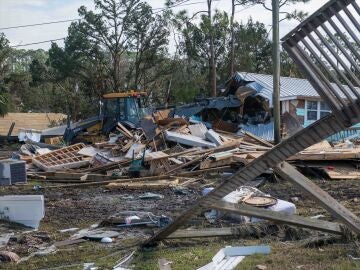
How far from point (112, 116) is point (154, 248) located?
21151 millimetres

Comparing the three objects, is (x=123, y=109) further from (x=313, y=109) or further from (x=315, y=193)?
(x=315, y=193)

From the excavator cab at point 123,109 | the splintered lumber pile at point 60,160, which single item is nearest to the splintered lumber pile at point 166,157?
the splintered lumber pile at point 60,160

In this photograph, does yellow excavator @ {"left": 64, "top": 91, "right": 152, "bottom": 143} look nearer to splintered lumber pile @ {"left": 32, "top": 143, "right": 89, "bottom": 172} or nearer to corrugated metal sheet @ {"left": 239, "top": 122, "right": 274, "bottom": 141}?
corrugated metal sheet @ {"left": 239, "top": 122, "right": 274, "bottom": 141}

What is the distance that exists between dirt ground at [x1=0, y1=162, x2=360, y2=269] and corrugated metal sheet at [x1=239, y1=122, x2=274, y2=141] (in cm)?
1318

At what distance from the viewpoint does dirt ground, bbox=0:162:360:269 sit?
6391 mm

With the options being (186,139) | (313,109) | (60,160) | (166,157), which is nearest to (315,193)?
(166,157)

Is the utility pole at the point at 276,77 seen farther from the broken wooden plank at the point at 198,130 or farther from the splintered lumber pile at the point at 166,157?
the broken wooden plank at the point at 198,130

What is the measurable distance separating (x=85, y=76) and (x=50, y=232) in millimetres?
41135

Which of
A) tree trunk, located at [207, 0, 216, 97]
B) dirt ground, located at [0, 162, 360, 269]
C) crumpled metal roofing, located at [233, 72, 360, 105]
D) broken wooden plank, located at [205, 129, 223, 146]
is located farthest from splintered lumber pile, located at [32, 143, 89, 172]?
tree trunk, located at [207, 0, 216, 97]

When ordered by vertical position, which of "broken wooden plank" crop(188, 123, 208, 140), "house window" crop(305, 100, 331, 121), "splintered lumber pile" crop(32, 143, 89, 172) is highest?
"house window" crop(305, 100, 331, 121)

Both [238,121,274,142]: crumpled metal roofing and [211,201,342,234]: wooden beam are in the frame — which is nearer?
[211,201,342,234]: wooden beam

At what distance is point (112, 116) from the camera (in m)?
28.0

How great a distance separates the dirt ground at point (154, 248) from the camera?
639 cm

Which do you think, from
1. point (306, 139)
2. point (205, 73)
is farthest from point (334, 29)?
point (205, 73)
